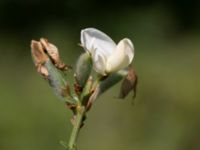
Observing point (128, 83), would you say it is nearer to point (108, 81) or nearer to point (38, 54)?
point (108, 81)

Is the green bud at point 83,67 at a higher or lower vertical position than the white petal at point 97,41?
lower

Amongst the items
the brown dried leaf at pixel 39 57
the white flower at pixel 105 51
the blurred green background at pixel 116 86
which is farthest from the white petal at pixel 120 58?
the blurred green background at pixel 116 86

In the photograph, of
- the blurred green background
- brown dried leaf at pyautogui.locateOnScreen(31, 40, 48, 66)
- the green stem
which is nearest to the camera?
the green stem

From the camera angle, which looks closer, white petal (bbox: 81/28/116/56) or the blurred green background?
white petal (bbox: 81/28/116/56)

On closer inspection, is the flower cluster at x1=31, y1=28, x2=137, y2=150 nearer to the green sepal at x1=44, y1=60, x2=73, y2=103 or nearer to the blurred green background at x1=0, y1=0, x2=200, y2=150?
the green sepal at x1=44, y1=60, x2=73, y2=103

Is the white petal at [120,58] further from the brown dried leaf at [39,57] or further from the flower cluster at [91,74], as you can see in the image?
the brown dried leaf at [39,57]

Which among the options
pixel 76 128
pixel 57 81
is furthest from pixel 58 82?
pixel 76 128

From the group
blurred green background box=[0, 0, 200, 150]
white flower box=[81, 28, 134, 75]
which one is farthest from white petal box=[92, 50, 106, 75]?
blurred green background box=[0, 0, 200, 150]
